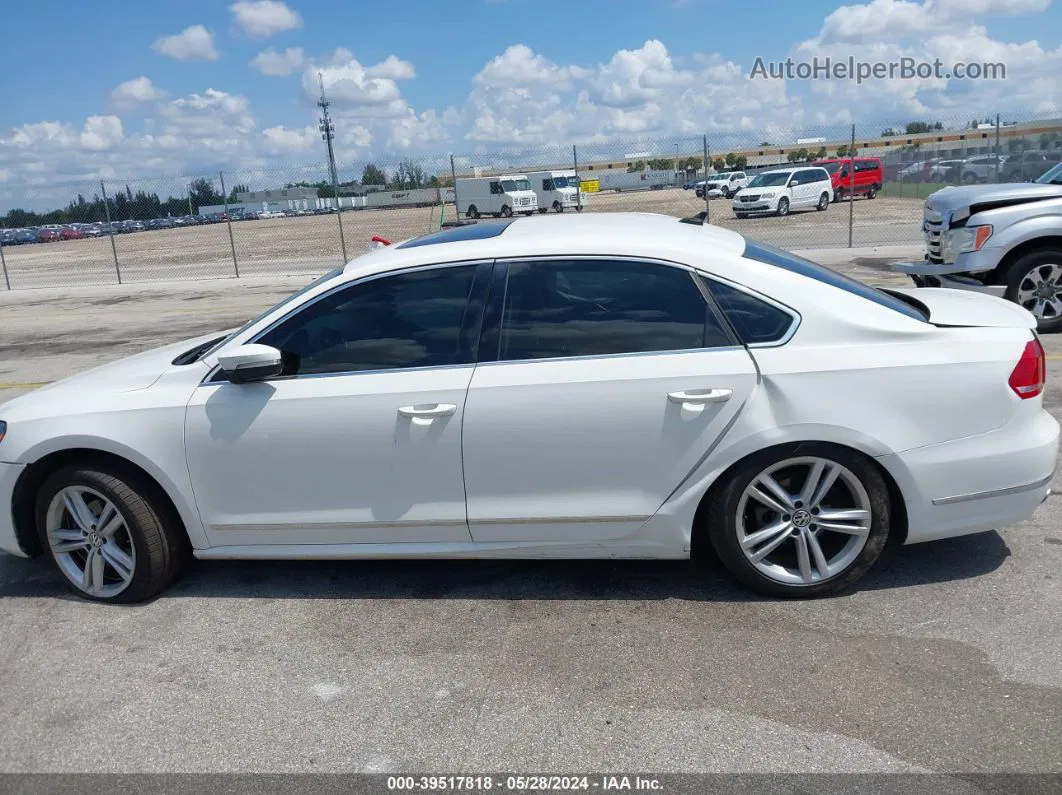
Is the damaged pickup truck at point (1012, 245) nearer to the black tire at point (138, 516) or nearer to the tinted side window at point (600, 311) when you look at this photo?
the tinted side window at point (600, 311)

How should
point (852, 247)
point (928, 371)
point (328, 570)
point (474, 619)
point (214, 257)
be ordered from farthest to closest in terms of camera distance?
point (214, 257), point (852, 247), point (328, 570), point (474, 619), point (928, 371)

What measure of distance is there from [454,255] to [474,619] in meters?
1.54

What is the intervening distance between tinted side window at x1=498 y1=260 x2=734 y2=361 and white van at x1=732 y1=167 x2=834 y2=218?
31079mm

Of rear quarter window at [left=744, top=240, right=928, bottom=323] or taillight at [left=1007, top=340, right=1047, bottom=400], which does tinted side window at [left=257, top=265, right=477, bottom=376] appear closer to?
rear quarter window at [left=744, top=240, right=928, bottom=323]

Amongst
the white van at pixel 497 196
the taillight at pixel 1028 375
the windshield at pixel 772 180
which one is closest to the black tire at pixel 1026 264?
the taillight at pixel 1028 375

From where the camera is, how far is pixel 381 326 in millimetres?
3984

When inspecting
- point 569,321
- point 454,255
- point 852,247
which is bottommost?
point 852,247

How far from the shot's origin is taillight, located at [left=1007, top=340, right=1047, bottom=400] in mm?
3708

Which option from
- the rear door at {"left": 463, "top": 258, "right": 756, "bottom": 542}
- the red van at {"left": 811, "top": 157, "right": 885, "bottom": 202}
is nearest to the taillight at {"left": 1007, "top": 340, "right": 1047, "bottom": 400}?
the rear door at {"left": 463, "top": 258, "right": 756, "bottom": 542}

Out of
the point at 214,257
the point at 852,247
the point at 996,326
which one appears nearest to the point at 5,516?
the point at 996,326

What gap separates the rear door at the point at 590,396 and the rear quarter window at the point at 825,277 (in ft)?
1.45

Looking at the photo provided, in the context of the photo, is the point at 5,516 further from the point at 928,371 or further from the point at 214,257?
the point at 214,257

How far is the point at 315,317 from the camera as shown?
4.02 meters

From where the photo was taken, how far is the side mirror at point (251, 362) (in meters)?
3.82
